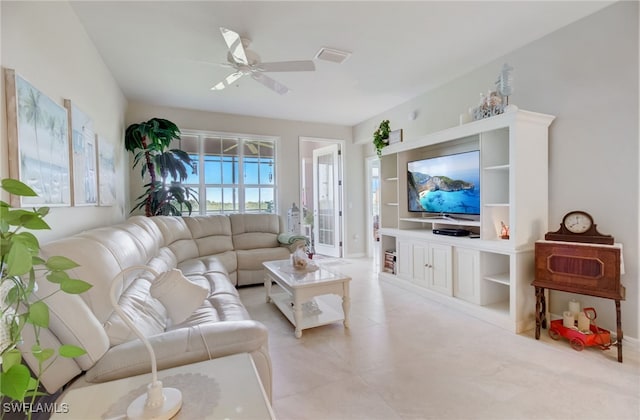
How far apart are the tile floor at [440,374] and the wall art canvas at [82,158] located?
1.85 metres

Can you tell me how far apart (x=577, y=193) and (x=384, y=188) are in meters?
2.17

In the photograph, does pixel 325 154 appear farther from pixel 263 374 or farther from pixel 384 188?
A: pixel 263 374

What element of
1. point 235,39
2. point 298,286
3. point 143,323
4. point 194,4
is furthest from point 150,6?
point 298,286

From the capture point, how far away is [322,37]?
8.46 ft

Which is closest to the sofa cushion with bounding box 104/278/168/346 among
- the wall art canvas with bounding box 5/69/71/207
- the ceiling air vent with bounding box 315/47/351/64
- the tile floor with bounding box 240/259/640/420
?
the wall art canvas with bounding box 5/69/71/207

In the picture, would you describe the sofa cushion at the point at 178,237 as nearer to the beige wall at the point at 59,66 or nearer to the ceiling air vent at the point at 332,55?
the beige wall at the point at 59,66

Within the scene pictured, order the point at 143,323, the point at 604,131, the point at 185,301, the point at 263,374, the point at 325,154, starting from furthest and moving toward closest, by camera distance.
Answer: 1. the point at 325,154
2. the point at 604,131
3. the point at 143,323
4. the point at 263,374
5. the point at 185,301

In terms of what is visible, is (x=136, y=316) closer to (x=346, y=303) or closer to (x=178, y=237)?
(x=346, y=303)

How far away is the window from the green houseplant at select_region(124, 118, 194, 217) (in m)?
0.65

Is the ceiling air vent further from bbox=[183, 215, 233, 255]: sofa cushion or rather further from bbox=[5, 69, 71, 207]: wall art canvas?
bbox=[183, 215, 233, 255]: sofa cushion

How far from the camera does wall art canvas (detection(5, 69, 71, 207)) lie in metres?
1.34

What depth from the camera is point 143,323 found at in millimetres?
1486

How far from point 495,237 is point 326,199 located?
3.63 metres

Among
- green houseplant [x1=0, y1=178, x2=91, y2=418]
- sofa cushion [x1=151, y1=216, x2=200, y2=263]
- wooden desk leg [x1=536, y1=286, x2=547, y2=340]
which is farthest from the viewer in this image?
sofa cushion [x1=151, y1=216, x2=200, y2=263]
